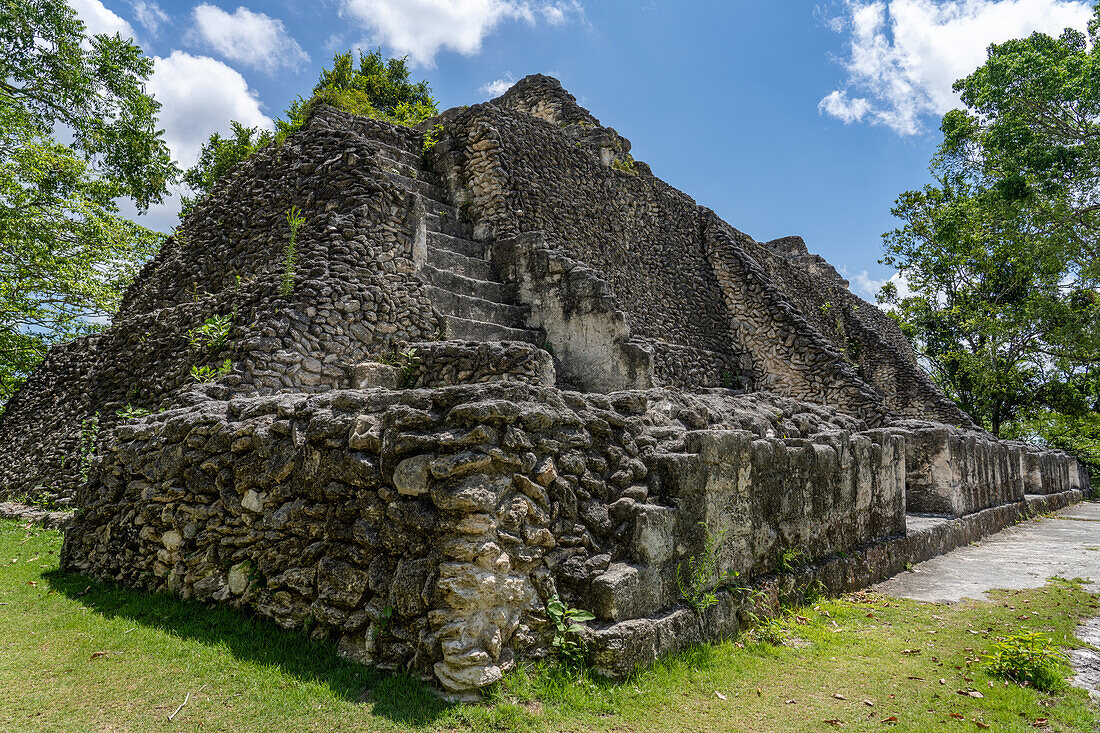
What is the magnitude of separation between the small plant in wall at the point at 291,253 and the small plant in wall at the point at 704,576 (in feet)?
17.1

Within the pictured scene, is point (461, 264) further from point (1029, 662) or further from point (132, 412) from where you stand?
point (1029, 662)

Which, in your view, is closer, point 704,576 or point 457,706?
point 457,706

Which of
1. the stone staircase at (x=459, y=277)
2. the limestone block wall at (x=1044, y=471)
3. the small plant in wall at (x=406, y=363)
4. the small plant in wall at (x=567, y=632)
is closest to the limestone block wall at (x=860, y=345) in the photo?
the limestone block wall at (x=1044, y=471)

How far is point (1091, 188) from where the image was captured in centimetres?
1299

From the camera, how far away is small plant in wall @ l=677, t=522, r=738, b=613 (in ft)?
12.4

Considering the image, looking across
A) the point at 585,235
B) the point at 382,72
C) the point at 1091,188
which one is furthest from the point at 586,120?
the point at 1091,188

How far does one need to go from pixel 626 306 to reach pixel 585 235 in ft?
5.01

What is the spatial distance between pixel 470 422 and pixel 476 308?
516cm

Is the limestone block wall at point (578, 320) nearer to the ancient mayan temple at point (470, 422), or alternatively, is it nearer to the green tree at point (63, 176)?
the ancient mayan temple at point (470, 422)

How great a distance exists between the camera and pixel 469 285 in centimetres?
855

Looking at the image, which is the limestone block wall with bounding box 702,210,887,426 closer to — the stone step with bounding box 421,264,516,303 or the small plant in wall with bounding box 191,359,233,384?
the stone step with bounding box 421,264,516,303

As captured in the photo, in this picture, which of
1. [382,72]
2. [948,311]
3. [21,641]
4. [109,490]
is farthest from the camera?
[948,311]

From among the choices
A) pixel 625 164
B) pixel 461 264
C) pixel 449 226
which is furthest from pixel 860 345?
pixel 461 264

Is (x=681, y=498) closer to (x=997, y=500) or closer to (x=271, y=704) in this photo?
(x=271, y=704)
